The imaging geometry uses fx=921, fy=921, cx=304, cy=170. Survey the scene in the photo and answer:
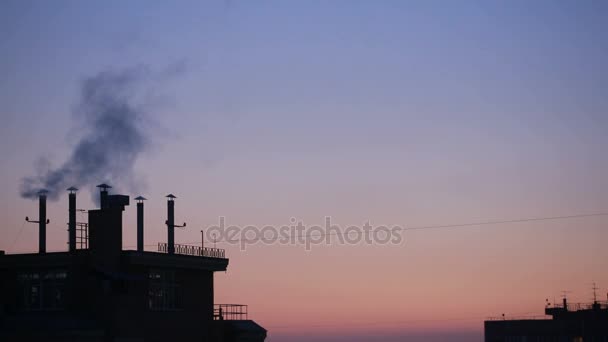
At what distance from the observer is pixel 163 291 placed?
2432 inches

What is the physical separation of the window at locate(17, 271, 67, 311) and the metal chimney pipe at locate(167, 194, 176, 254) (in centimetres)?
859

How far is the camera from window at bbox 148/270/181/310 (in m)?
60.6

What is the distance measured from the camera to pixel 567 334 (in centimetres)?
11719

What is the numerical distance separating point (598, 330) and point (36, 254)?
257ft

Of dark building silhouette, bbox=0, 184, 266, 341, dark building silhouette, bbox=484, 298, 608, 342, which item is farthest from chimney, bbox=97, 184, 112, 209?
dark building silhouette, bbox=484, 298, 608, 342

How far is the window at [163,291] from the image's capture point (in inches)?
2384

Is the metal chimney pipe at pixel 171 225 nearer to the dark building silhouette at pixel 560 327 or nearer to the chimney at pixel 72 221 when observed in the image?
the chimney at pixel 72 221

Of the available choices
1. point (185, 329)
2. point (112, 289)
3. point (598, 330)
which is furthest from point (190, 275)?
point (598, 330)

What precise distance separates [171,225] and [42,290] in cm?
1114

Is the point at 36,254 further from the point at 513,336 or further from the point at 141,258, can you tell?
the point at 513,336

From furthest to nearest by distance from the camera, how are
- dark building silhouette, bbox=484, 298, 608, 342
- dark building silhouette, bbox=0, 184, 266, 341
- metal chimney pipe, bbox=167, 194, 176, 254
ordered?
dark building silhouette, bbox=484, 298, 608, 342 → metal chimney pipe, bbox=167, 194, 176, 254 → dark building silhouette, bbox=0, 184, 266, 341

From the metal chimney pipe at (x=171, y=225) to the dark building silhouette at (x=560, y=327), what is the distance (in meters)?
67.3

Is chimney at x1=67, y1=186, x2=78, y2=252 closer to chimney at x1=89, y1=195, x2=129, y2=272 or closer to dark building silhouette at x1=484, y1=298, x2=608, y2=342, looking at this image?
chimney at x1=89, y1=195, x2=129, y2=272

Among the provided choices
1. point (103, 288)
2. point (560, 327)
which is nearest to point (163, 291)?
point (103, 288)
